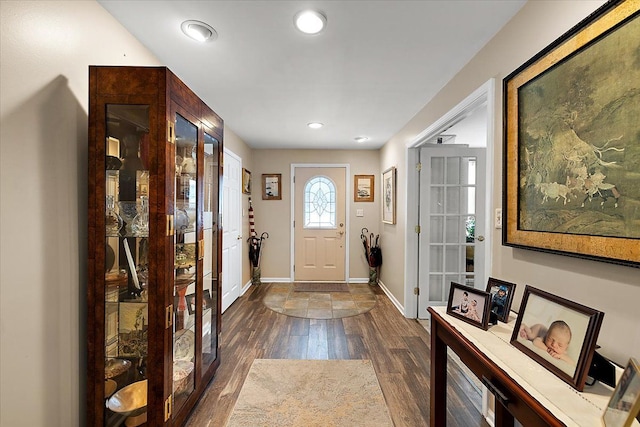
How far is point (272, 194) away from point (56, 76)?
389cm

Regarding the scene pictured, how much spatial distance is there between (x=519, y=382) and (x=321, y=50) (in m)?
2.01

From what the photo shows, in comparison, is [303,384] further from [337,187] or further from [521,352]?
[337,187]

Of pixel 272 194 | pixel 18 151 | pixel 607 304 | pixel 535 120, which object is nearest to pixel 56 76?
pixel 18 151

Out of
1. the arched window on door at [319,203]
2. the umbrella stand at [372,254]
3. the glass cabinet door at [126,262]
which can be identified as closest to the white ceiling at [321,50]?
the glass cabinet door at [126,262]

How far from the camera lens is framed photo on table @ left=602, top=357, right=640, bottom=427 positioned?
68 centimetres

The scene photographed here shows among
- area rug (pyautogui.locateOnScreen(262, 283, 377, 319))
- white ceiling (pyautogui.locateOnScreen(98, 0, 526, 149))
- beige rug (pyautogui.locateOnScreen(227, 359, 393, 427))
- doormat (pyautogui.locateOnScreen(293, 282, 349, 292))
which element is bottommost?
beige rug (pyautogui.locateOnScreen(227, 359, 393, 427))

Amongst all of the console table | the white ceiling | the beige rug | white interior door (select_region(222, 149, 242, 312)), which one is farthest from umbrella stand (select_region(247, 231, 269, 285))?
the console table

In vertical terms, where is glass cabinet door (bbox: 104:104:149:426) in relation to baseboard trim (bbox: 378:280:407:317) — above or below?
above

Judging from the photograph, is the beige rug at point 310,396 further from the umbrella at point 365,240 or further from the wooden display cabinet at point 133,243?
the umbrella at point 365,240

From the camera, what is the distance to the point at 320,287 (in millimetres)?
4898

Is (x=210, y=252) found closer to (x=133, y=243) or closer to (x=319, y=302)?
(x=133, y=243)

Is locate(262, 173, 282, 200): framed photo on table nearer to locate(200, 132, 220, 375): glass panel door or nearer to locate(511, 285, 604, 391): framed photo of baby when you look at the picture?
locate(200, 132, 220, 375): glass panel door

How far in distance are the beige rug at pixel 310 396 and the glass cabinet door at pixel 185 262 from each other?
0.41m

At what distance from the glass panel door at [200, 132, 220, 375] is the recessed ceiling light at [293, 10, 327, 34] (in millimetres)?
945
